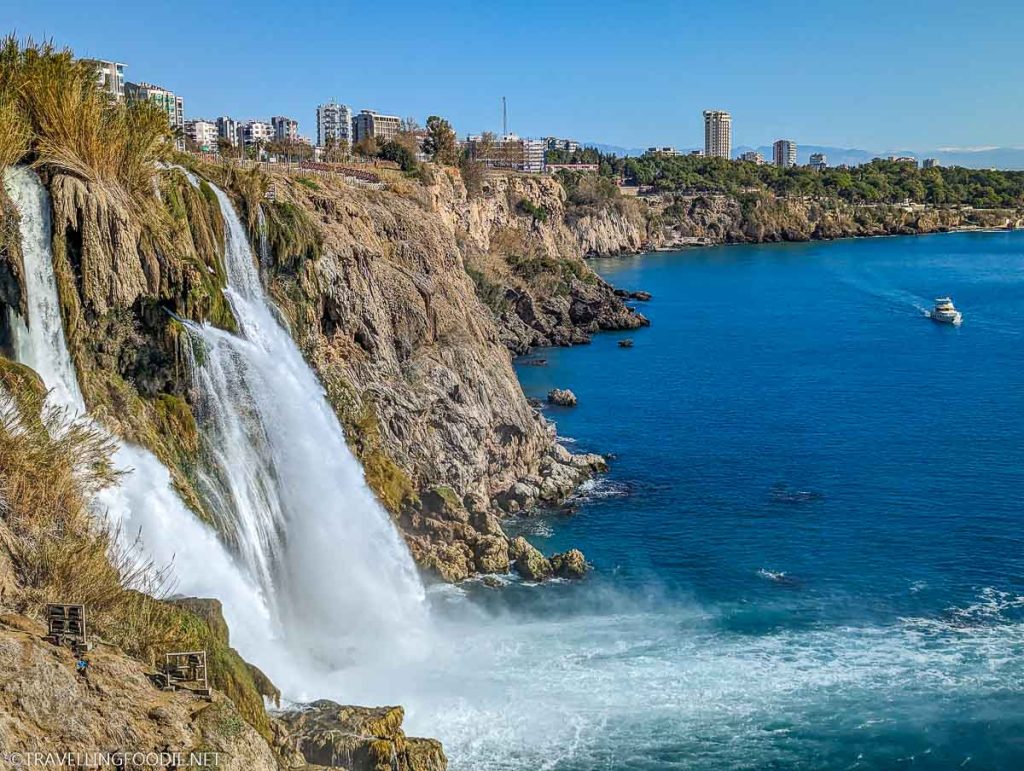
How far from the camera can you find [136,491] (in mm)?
21344

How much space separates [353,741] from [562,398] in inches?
1554

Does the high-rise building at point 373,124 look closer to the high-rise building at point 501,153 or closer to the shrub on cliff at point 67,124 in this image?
the high-rise building at point 501,153

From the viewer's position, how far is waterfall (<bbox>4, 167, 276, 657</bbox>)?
20.8m

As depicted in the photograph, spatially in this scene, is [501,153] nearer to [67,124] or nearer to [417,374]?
[417,374]

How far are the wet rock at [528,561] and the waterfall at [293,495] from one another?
373cm

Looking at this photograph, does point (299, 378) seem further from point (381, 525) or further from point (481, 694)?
point (481, 694)

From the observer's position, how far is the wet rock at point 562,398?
189ft

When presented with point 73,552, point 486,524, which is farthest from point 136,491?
point 486,524

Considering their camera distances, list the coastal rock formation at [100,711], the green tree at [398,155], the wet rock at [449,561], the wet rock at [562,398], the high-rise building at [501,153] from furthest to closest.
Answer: the high-rise building at [501,153] → the green tree at [398,155] → the wet rock at [562,398] → the wet rock at [449,561] → the coastal rock formation at [100,711]

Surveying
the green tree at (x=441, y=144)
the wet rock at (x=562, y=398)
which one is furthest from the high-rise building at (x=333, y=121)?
the wet rock at (x=562, y=398)

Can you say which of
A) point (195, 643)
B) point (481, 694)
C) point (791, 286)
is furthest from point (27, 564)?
point (791, 286)

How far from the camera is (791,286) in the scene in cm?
11112

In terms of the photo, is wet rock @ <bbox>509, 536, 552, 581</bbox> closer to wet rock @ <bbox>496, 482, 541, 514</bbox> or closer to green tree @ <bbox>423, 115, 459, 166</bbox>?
wet rock @ <bbox>496, 482, 541, 514</bbox>

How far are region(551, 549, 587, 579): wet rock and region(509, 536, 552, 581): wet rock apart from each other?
0.24 meters
